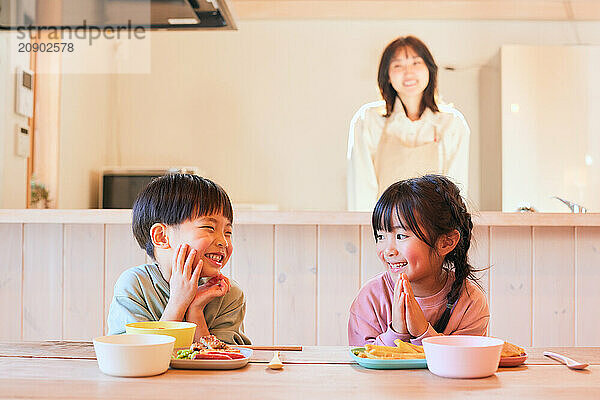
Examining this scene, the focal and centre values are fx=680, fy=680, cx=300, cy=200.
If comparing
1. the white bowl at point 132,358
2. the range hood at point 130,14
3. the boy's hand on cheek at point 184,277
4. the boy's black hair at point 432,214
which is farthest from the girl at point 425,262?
the range hood at point 130,14

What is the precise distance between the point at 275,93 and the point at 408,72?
178 centimetres

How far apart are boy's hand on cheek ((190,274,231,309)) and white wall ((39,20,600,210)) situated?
3.07 m

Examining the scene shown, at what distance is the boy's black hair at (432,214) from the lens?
1.20 meters

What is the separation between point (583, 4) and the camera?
4.17 meters

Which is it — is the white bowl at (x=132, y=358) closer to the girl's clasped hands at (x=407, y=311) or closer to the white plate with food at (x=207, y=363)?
the white plate with food at (x=207, y=363)

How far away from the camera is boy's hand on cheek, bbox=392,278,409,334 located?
1.02m

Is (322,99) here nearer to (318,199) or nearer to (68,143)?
(318,199)

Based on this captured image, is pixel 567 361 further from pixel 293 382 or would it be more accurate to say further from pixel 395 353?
pixel 293 382

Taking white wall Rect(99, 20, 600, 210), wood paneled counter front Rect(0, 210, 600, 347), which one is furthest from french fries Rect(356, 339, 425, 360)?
white wall Rect(99, 20, 600, 210)

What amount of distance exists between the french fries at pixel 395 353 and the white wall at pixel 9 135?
1.84 meters

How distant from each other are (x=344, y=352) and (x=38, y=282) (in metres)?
1.21

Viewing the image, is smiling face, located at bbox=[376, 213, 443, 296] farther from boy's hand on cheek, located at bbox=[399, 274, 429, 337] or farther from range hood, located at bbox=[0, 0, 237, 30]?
range hood, located at bbox=[0, 0, 237, 30]

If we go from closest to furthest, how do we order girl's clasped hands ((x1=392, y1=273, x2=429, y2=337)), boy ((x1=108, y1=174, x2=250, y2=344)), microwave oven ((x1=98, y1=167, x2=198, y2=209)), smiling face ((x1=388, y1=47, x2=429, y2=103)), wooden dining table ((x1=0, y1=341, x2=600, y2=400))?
wooden dining table ((x1=0, y1=341, x2=600, y2=400)) < girl's clasped hands ((x1=392, y1=273, x2=429, y2=337)) < boy ((x1=108, y1=174, x2=250, y2=344)) < smiling face ((x1=388, y1=47, x2=429, y2=103)) < microwave oven ((x1=98, y1=167, x2=198, y2=209))

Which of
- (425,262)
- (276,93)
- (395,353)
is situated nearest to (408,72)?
(425,262)
